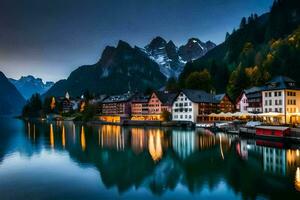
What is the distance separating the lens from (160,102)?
424 feet

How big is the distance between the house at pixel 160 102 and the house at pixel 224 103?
18.6 m

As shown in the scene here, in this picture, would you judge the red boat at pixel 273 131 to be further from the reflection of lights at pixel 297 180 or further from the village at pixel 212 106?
the reflection of lights at pixel 297 180

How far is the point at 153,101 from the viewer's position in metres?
134

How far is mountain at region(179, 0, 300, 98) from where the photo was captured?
114 meters

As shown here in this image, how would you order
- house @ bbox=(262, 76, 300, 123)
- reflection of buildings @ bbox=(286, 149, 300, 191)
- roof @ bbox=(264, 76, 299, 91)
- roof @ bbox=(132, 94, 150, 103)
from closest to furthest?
1. reflection of buildings @ bbox=(286, 149, 300, 191)
2. house @ bbox=(262, 76, 300, 123)
3. roof @ bbox=(264, 76, 299, 91)
4. roof @ bbox=(132, 94, 150, 103)

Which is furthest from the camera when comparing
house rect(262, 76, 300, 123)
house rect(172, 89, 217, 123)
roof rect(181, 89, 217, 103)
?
roof rect(181, 89, 217, 103)

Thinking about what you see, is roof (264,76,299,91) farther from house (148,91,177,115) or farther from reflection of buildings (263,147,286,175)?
house (148,91,177,115)

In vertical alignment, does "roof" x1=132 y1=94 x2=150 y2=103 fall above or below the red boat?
above

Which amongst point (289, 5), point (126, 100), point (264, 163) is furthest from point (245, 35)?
point (264, 163)

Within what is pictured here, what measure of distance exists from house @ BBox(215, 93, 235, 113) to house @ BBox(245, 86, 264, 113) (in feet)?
48.0

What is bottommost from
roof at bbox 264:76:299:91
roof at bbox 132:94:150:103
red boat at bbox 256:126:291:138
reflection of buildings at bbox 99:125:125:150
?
reflection of buildings at bbox 99:125:125:150

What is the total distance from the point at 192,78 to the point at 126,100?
3863 cm

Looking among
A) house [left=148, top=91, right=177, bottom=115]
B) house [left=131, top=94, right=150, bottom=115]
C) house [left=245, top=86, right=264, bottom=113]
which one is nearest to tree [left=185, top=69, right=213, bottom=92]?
house [left=148, top=91, right=177, bottom=115]

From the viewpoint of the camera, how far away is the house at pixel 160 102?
4943 inches
